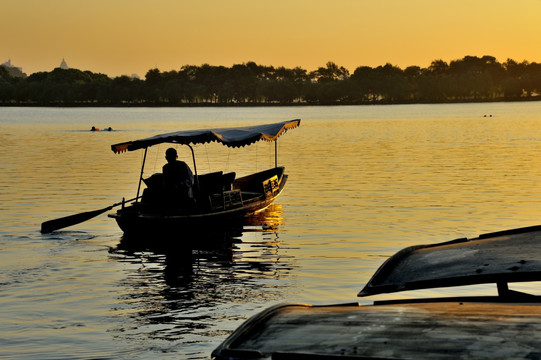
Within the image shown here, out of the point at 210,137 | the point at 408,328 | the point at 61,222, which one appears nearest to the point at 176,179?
the point at 210,137

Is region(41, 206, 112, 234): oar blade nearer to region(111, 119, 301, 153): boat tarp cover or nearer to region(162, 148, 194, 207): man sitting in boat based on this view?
region(111, 119, 301, 153): boat tarp cover

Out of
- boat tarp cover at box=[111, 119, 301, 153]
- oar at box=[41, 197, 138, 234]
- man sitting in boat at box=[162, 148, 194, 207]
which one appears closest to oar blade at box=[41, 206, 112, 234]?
oar at box=[41, 197, 138, 234]

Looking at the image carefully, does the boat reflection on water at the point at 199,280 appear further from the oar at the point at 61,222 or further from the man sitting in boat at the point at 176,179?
the oar at the point at 61,222

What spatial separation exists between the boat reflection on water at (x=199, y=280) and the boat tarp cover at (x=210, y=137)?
2.75 metres

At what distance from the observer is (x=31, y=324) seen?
1418 centimetres

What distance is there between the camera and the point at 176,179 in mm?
22328

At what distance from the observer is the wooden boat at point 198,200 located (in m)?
22.2

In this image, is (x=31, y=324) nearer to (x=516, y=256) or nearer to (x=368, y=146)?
(x=516, y=256)

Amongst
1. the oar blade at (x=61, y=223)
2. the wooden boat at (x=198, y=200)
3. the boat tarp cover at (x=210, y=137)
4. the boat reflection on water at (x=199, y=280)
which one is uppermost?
the boat tarp cover at (x=210, y=137)

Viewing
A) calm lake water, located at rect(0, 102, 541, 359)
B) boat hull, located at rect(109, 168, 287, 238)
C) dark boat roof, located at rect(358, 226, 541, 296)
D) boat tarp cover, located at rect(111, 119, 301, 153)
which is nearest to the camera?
dark boat roof, located at rect(358, 226, 541, 296)

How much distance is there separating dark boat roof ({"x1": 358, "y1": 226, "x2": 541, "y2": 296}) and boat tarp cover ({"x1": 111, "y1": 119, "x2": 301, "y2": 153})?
14023 mm

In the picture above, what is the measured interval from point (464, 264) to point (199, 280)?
9795mm

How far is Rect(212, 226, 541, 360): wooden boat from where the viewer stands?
604 centimetres

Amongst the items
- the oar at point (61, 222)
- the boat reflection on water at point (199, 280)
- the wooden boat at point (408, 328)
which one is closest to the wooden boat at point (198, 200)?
the boat reflection on water at point (199, 280)
